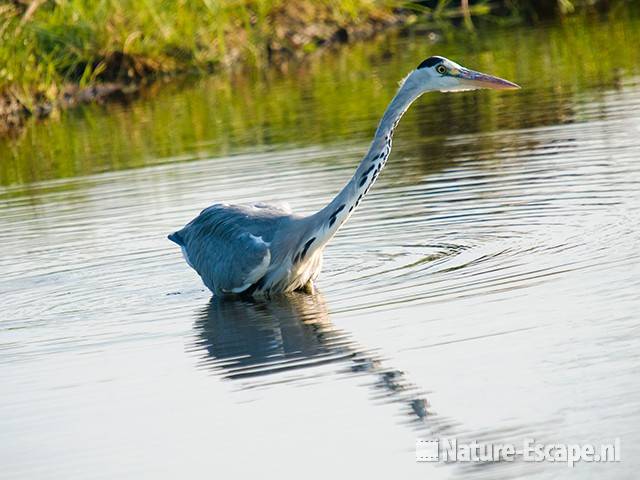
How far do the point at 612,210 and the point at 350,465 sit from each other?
17.9ft

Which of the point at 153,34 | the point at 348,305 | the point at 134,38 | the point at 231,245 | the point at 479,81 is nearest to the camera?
the point at 348,305

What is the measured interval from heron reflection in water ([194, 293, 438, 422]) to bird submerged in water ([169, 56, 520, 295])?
6.9 inches

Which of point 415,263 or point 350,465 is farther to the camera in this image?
point 415,263

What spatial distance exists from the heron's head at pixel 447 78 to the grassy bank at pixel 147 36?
15.6 m

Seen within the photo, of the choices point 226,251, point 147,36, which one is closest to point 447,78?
point 226,251

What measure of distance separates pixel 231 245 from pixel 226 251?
0.19 feet

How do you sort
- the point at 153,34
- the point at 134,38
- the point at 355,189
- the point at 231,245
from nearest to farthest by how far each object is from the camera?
the point at 355,189, the point at 231,245, the point at 134,38, the point at 153,34

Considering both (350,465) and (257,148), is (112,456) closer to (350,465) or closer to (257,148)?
(350,465)

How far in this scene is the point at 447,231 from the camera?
11.5 meters

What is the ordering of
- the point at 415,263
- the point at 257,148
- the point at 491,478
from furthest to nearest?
the point at 257,148 < the point at 415,263 < the point at 491,478

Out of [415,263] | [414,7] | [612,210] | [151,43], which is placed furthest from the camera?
[414,7]

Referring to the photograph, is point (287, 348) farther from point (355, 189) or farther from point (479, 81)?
point (479, 81)

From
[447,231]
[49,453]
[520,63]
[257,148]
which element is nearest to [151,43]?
[520,63]

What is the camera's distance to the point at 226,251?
1055cm
